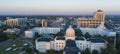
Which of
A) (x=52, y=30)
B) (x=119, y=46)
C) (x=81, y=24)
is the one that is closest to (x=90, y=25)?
(x=81, y=24)

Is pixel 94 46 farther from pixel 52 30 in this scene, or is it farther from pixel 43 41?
pixel 52 30

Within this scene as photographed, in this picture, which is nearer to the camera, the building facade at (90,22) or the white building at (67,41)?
the white building at (67,41)

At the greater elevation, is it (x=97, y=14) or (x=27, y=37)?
(x=97, y=14)

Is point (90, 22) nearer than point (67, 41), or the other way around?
point (67, 41)

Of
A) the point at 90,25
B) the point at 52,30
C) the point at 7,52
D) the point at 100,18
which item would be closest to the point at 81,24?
the point at 90,25

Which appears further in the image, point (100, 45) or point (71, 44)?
point (100, 45)

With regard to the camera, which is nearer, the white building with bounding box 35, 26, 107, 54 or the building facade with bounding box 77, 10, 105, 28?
the white building with bounding box 35, 26, 107, 54

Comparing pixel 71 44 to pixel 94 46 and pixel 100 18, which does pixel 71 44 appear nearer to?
pixel 94 46

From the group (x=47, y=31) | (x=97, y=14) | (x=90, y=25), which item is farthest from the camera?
(x=97, y=14)

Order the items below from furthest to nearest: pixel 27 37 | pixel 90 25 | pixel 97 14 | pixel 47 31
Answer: pixel 97 14, pixel 90 25, pixel 47 31, pixel 27 37
